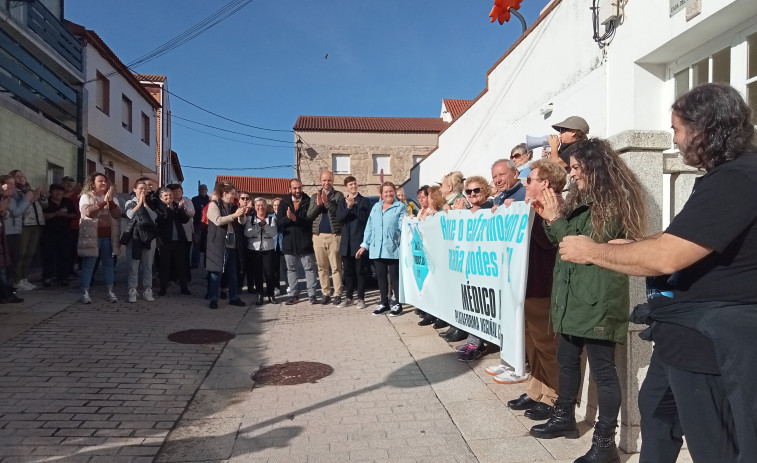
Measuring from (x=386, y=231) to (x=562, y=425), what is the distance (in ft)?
15.4

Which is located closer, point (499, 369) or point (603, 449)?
point (603, 449)

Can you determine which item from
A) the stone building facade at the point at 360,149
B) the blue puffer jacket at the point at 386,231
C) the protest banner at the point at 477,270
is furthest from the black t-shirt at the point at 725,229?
the stone building facade at the point at 360,149

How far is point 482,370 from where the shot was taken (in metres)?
5.24

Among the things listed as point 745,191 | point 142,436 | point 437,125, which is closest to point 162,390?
point 142,436

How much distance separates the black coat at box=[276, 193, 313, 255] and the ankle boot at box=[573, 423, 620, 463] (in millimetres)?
6311

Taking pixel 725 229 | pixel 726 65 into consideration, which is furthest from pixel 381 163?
pixel 725 229

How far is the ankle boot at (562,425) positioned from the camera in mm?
3613

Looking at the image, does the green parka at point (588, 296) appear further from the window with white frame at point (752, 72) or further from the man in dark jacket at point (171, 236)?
the man in dark jacket at point (171, 236)

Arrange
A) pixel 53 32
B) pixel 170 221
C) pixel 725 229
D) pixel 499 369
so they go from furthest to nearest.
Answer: pixel 53 32 < pixel 170 221 < pixel 499 369 < pixel 725 229

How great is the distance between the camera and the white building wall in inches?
708

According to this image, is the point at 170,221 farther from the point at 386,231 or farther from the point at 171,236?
the point at 386,231

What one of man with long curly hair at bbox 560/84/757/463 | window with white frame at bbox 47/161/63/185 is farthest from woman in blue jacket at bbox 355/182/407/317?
window with white frame at bbox 47/161/63/185

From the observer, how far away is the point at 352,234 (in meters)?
8.67

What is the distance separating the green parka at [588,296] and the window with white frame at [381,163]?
35.6 meters
